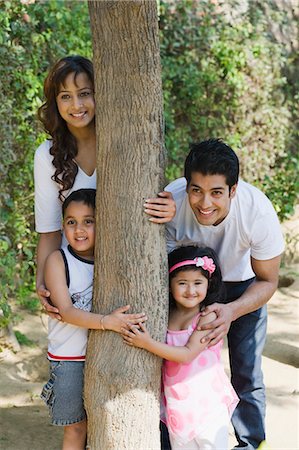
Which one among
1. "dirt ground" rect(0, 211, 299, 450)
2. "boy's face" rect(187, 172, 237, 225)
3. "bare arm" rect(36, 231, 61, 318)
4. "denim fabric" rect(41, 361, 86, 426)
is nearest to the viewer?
"boy's face" rect(187, 172, 237, 225)

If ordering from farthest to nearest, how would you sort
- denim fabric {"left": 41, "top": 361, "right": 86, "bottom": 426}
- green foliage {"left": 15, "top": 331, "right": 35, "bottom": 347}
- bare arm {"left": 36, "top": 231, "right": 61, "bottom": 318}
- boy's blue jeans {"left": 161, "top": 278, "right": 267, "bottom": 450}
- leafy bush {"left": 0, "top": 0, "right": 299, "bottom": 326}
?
green foliage {"left": 15, "top": 331, "right": 35, "bottom": 347} → leafy bush {"left": 0, "top": 0, "right": 299, "bottom": 326} → boy's blue jeans {"left": 161, "top": 278, "right": 267, "bottom": 450} → bare arm {"left": 36, "top": 231, "right": 61, "bottom": 318} → denim fabric {"left": 41, "top": 361, "right": 86, "bottom": 426}

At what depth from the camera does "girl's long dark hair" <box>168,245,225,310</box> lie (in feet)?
10.4

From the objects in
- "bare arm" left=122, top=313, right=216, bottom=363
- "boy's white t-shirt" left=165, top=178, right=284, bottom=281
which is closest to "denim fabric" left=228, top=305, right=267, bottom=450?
"boy's white t-shirt" left=165, top=178, right=284, bottom=281

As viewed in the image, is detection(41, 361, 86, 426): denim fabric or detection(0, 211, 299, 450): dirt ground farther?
detection(0, 211, 299, 450): dirt ground

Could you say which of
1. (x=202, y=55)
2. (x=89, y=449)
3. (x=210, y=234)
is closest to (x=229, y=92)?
(x=202, y=55)

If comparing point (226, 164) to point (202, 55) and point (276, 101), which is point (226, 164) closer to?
point (202, 55)

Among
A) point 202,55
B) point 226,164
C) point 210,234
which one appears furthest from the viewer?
point 202,55

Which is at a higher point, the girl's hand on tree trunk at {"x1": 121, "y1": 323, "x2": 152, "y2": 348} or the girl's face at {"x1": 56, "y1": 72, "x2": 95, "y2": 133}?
the girl's face at {"x1": 56, "y1": 72, "x2": 95, "y2": 133}

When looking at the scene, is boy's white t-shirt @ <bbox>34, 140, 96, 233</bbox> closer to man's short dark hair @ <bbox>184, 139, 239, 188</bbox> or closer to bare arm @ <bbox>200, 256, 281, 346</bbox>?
man's short dark hair @ <bbox>184, 139, 239, 188</bbox>

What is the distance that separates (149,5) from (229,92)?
519cm

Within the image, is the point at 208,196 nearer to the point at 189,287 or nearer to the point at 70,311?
the point at 189,287

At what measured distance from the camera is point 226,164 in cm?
310

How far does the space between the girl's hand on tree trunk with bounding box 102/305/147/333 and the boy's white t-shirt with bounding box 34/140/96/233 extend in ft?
1.89

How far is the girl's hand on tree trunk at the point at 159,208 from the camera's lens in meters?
2.98
